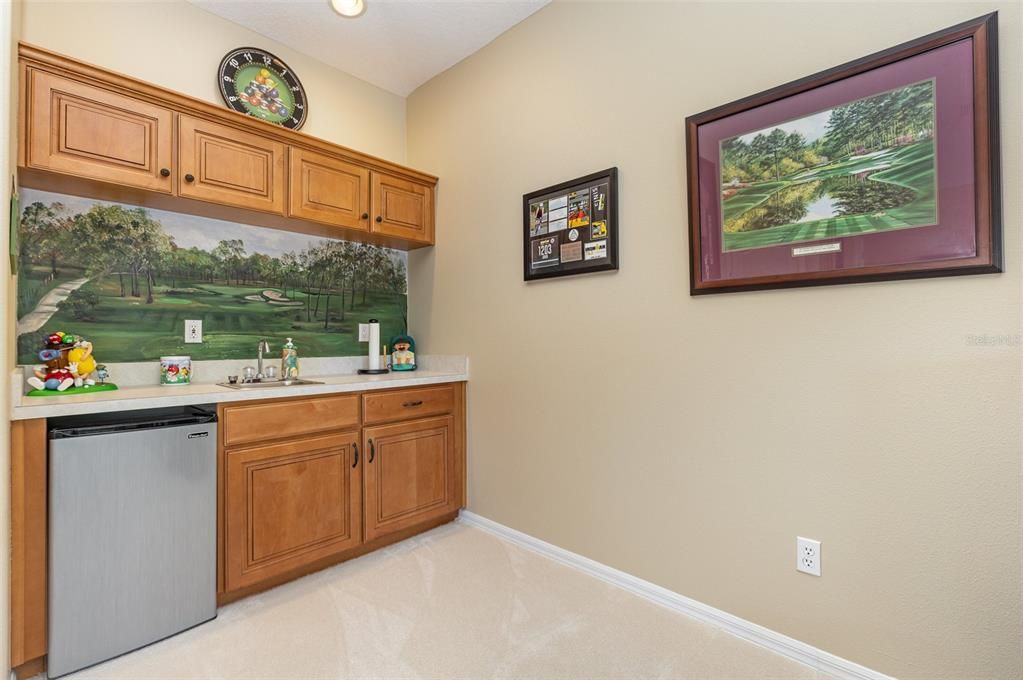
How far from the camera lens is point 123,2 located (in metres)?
2.19

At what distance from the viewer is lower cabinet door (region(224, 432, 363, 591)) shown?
76.6 inches

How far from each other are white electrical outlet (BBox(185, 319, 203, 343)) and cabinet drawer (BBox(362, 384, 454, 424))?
899mm

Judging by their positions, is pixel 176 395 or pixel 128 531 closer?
pixel 128 531

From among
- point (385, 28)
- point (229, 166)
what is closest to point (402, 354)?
point (229, 166)

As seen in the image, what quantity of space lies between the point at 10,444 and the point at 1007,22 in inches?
122

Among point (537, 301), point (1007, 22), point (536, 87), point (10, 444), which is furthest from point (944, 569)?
point (10, 444)

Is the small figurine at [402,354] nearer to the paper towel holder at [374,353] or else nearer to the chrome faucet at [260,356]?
the paper towel holder at [374,353]

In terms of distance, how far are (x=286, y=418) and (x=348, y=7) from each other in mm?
2003

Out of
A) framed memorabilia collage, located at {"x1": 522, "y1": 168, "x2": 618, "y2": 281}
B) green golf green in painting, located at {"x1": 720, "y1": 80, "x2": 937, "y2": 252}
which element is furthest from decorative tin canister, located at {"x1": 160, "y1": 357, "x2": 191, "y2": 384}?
green golf green in painting, located at {"x1": 720, "y1": 80, "x2": 937, "y2": 252}

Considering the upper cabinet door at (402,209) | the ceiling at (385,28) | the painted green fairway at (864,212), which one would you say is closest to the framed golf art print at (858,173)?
the painted green fairway at (864,212)

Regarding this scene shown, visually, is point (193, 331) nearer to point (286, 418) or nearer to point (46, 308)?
point (46, 308)

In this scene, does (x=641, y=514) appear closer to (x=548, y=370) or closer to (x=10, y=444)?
(x=548, y=370)

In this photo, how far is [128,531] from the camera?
5.46ft

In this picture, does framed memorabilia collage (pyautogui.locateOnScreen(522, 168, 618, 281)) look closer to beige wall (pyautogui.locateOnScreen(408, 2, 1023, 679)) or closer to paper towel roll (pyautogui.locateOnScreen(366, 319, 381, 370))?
beige wall (pyautogui.locateOnScreen(408, 2, 1023, 679))
